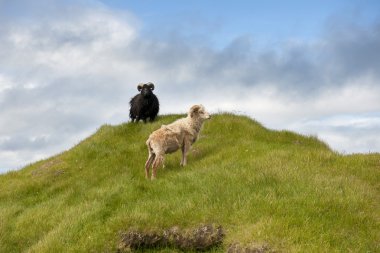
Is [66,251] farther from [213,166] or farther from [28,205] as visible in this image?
[28,205]

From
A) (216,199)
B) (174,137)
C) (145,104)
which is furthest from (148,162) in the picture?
(145,104)

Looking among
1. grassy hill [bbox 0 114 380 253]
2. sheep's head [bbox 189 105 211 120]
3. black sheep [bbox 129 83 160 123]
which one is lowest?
grassy hill [bbox 0 114 380 253]

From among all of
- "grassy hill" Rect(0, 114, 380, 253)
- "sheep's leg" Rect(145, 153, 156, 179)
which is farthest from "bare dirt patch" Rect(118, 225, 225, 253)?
"sheep's leg" Rect(145, 153, 156, 179)

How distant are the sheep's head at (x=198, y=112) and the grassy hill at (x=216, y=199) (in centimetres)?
170

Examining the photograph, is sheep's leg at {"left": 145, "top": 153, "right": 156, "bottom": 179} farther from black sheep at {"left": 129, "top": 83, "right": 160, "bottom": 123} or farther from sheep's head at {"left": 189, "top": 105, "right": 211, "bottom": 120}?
black sheep at {"left": 129, "top": 83, "right": 160, "bottom": 123}

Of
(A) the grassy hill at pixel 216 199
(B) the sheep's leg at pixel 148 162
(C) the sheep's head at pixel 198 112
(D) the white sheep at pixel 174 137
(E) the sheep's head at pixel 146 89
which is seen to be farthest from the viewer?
(E) the sheep's head at pixel 146 89

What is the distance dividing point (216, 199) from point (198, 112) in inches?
257

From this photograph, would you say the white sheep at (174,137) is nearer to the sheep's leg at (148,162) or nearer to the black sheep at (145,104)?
the sheep's leg at (148,162)

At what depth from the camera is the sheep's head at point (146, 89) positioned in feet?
89.7

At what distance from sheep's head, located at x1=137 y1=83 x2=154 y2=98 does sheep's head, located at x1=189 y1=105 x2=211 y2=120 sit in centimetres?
823

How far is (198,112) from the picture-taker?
772 inches

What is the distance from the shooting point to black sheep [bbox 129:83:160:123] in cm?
2736

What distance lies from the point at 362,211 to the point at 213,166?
217 inches

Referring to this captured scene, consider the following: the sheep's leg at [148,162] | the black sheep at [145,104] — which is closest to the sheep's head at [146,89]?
the black sheep at [145,104]
